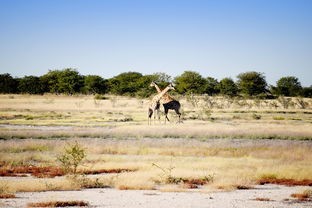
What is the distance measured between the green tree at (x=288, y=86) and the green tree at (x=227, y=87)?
1469 centimetres

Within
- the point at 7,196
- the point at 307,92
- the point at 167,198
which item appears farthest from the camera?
the point at 307,92

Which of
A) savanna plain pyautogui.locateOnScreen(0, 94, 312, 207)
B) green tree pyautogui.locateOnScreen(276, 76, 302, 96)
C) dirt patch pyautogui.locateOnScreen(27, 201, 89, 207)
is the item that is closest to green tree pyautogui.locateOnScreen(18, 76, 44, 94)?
Result: green tree pyautogui.locateOnScreen(276, 76, 302, 96)

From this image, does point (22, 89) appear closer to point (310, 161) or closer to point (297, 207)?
point (310, 161)

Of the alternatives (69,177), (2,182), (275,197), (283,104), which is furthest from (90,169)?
(283,104)

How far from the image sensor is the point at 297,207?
14516 millimetres

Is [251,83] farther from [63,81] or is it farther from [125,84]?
[63,81]

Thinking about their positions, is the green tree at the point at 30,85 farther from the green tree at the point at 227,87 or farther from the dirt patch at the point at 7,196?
the dirt patch at the point at 7,196

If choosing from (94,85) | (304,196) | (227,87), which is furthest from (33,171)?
(227,87)

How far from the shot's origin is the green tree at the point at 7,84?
126 m

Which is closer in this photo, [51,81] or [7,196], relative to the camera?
[7,196]

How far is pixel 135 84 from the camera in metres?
124

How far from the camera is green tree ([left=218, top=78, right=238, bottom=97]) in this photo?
128250mm

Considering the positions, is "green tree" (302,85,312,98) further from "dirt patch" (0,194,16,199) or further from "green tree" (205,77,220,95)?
"dirt patch" (0,194,16,199)

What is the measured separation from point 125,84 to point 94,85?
361 inches
